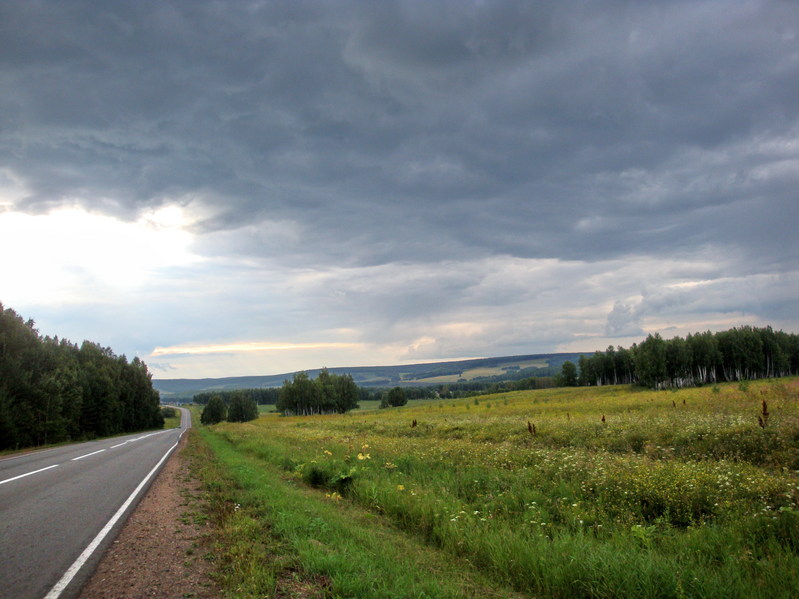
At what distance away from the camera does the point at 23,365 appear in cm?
3900

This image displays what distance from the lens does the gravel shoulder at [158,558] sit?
212 inches

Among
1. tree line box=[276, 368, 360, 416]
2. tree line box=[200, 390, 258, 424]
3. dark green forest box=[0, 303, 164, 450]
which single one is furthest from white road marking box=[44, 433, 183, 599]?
tree line box=[200, 390, 258, 424]

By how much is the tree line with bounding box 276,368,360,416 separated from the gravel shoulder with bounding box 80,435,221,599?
97.9m

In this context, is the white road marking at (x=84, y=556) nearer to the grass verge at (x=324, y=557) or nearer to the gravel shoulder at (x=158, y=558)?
the gravel shoulder at (x=158, y=558)

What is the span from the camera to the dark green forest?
3434cm

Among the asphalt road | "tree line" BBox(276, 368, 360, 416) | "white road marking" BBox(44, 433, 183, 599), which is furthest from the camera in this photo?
"tree line" BBox(276, 368, 360, 416)

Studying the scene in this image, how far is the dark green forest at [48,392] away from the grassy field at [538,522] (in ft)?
106

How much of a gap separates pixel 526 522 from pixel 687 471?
4333mm

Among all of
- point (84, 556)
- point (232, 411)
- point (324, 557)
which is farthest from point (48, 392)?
point (232, 411)

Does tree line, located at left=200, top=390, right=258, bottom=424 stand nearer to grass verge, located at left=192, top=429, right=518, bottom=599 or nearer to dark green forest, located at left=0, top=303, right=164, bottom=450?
dark green forest, located at left=0, top=303, right=164, bottom=450

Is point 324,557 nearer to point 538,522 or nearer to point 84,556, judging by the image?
point 84,556

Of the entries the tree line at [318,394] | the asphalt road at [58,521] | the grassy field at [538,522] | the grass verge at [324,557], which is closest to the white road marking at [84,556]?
the asphalt road at [58,521]

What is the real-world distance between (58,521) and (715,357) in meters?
111

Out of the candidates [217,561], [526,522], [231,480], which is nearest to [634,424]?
[526,522]
